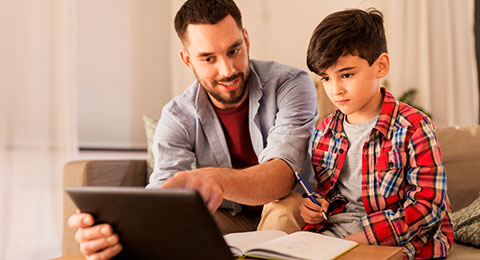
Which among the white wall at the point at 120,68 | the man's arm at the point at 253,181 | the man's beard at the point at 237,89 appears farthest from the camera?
the white wall at the point at 120,68

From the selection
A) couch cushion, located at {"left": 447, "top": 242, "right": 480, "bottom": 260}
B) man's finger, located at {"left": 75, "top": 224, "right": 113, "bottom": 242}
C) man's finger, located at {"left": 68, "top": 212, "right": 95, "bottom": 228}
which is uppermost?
man's finger, located at {"left": 68, "top": 212, "right": 95, "bottom": 228}

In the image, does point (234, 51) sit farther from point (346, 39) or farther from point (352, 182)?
point (352, 182)

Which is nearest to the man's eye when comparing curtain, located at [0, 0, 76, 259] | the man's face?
the man's face

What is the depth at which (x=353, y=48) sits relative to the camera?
1.26m

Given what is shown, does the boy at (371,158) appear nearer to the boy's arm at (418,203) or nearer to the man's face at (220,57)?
the boy's arm at (418,203)

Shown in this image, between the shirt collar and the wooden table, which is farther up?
the shirt collar

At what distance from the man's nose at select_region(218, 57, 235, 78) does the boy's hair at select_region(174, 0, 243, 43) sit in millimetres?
129

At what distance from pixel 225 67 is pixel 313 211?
60 cm

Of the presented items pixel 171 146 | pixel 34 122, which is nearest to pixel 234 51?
pixel 171 146

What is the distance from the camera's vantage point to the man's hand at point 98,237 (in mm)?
882

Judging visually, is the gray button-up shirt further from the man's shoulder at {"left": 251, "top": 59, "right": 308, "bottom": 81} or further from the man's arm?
the man's arm

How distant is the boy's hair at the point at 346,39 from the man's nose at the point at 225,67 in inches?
15.8

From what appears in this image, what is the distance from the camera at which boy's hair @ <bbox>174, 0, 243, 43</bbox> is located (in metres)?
1.68

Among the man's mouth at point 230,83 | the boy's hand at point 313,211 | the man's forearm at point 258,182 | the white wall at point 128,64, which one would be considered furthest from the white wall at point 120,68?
the boy's hand at point 313,211
